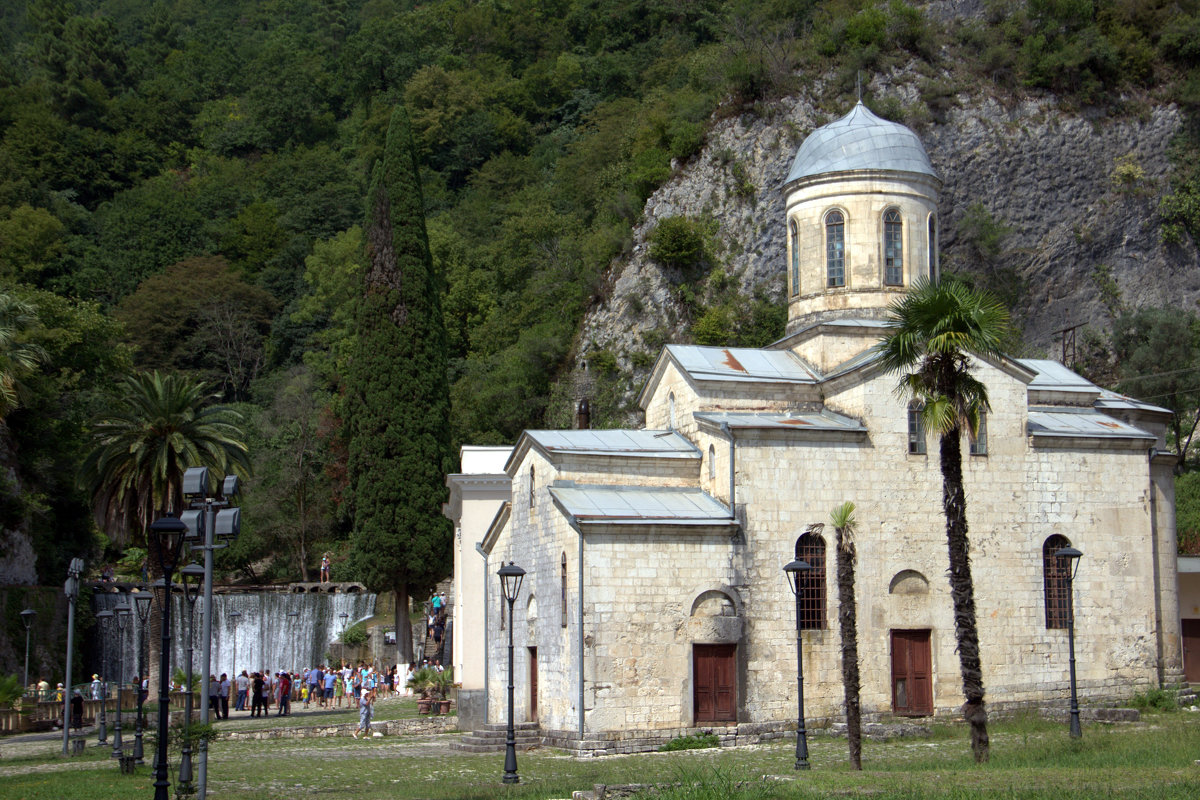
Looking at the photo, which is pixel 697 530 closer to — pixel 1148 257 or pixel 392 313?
pixel 392 313

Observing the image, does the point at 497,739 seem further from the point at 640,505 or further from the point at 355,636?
the point at 355,636

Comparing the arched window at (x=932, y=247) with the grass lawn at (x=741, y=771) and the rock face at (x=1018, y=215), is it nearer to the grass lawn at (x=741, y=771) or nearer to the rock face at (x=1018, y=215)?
the grass lawn at (x=741, y=771)

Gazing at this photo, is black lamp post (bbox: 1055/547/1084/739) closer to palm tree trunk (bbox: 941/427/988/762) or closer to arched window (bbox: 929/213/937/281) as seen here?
palm tree trunk (bbox: 941/427/988/762)

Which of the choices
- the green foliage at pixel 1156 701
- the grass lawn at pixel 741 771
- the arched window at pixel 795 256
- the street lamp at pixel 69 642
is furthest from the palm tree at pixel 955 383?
the street lamp at pixel 69 642

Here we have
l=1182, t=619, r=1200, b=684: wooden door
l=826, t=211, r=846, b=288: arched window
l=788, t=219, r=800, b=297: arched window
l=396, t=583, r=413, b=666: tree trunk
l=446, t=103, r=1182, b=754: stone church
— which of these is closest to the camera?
l=446, t=103, r=1182, b=754: stone church

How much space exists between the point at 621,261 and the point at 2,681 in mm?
30101

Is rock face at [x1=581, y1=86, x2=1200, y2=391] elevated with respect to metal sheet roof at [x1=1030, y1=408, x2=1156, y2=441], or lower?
elevated

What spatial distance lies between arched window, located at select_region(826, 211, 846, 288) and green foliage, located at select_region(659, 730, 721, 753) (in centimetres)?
1013

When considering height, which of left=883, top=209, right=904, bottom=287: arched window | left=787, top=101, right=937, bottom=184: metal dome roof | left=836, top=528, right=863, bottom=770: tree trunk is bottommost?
left=836, top=528, right=863, bottom=770: tree trunk

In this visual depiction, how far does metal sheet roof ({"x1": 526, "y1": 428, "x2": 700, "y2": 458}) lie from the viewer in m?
22.2

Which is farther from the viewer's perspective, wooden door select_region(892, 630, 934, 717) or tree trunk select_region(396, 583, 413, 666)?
tree trunk select_region(396, 583, 413, 666)

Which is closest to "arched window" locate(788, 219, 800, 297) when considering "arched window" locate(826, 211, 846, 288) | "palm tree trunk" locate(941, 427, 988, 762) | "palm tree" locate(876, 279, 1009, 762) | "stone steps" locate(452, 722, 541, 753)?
"arched window" locate(826, 211, 846, 288)

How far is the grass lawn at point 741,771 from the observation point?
40.4 feet

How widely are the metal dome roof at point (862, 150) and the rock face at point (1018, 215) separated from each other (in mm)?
15532
